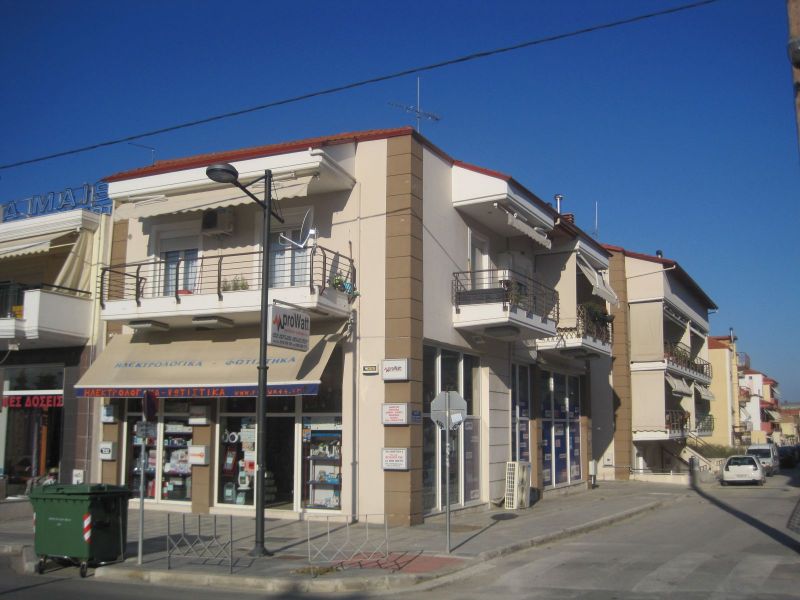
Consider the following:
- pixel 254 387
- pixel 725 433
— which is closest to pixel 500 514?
pixel 254 387

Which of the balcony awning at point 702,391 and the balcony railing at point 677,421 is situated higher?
the balcony awning at point 702,391

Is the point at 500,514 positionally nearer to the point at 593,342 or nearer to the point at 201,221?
the point at 593,342

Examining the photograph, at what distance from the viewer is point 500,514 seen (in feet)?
62.0

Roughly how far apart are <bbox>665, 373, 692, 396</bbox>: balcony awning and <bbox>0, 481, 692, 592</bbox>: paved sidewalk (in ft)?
50.7

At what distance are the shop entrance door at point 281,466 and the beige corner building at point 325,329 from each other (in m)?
0.05

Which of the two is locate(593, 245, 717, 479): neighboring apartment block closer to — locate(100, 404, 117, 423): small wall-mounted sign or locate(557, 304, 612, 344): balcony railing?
locate(557, 304, 612, 344): balcony railing

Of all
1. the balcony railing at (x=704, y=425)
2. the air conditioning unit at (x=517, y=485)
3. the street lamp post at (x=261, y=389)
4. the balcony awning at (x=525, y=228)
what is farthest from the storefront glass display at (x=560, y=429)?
the balcony railing at (x=704, y=425)

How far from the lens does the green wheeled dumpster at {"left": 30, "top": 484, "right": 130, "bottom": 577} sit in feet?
38.8

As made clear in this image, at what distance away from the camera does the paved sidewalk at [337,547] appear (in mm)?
11070

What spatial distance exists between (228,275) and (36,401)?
23.9 feet

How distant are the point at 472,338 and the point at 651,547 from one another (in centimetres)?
718

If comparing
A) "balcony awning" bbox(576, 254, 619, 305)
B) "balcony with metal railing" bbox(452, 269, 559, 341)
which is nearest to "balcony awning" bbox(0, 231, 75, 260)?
"balcony with metal railing" bbox(452, 269, 559, 341)

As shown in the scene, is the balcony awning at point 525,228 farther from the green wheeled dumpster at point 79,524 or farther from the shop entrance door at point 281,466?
the green wheeled dumpster at point 79,524

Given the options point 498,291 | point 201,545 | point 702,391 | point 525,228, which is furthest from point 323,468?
point 702,391
